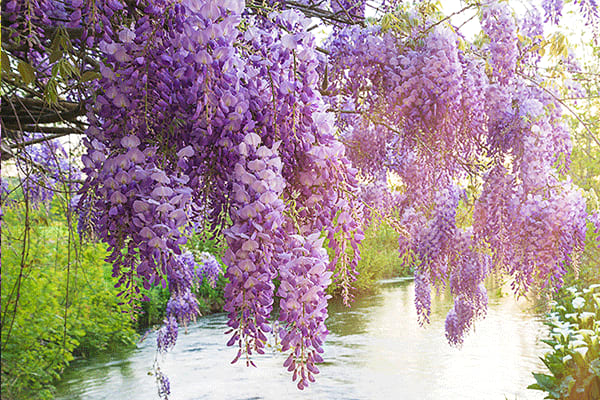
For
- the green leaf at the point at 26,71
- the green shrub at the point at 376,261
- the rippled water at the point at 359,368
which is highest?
the green leaf at the point at 26,71

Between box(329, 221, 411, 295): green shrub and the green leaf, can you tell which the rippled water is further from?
the green leaf

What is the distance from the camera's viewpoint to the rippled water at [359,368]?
18.9 feet

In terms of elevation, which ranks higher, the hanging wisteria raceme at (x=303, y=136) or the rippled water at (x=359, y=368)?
the hanging wisteria raceme at (x=303, y=136)

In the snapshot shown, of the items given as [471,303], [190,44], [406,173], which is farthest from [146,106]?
[471,303]

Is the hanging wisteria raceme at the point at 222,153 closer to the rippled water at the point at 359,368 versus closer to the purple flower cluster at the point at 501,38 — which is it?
the purple flower cluster at the point at 501,38

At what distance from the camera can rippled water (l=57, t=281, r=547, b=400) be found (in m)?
5.77

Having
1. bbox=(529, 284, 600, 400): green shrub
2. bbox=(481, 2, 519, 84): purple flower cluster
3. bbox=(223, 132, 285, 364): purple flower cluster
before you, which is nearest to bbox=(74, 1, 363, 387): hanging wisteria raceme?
bbox=(223, 132, 285, 364): purple flower cluster

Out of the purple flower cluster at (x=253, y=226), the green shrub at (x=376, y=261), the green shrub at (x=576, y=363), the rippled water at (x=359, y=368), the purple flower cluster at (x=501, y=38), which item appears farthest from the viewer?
the green shrub at (x=376, y=261)

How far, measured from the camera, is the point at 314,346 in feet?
3.26

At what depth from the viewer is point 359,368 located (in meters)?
6.73

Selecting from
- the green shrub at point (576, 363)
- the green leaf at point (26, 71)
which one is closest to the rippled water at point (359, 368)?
the green shrub at point (576, 363)

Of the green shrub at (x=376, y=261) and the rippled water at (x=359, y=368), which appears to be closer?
the rippled water at (x=359, y=368)

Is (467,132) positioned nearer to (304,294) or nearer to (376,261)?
(304,294)

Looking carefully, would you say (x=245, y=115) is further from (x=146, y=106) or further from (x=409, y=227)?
(x=409, y=227)
